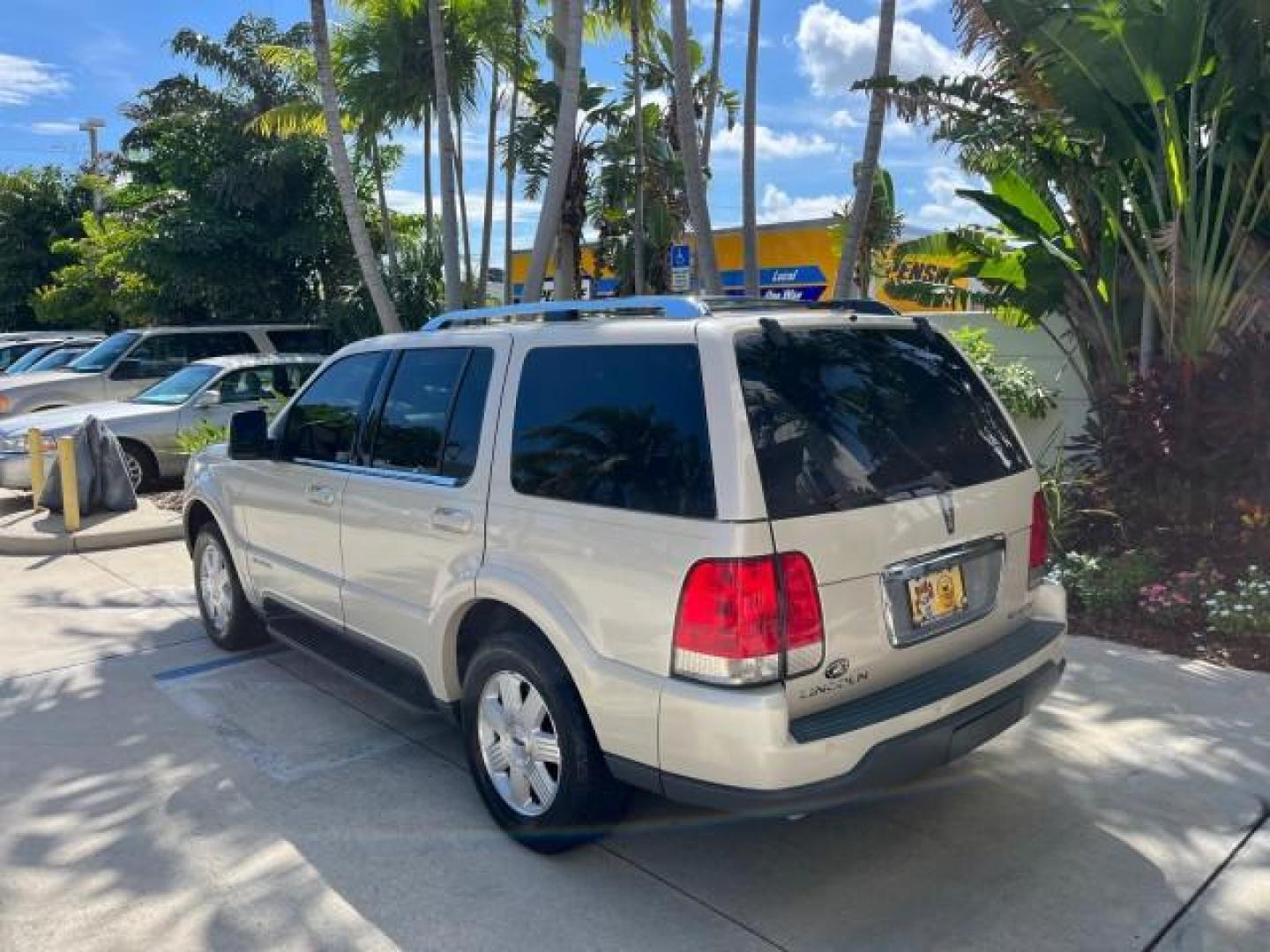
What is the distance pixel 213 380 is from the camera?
435 inches

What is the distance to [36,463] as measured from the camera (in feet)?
31.2

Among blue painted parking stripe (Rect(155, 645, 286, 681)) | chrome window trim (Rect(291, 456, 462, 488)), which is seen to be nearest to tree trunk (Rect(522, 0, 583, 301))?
blue painted parking stripe (Rect(155, 645, 286, 681))

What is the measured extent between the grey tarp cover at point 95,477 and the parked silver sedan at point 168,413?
551 millimetres

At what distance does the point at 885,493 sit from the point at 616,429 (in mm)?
863

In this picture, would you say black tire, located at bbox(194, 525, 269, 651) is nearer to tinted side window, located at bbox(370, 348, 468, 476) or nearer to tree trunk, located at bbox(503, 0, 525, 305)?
tinted side window, located at bbox(370, 348, 468, 476)

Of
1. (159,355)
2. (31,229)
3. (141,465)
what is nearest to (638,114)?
(159,355)

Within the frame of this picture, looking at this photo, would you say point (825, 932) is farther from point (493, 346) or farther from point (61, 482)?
point (61, 482)

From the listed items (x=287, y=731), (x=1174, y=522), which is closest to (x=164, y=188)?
(x=287, y=731)

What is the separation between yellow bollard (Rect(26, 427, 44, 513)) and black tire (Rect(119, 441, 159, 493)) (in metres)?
0.86

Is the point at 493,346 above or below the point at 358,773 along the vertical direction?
above

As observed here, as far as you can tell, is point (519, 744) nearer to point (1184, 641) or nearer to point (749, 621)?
point (749, 621)

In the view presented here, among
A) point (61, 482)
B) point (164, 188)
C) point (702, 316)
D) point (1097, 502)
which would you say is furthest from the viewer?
point (164, 188)

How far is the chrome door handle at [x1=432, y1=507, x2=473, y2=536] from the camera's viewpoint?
11.8ft

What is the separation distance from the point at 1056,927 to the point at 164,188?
762 inches
